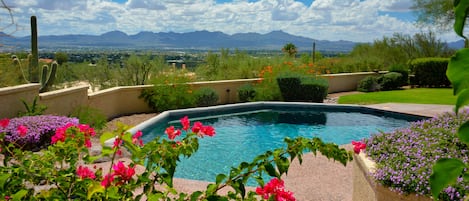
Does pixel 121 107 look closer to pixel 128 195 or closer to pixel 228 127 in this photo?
pixel 228 127

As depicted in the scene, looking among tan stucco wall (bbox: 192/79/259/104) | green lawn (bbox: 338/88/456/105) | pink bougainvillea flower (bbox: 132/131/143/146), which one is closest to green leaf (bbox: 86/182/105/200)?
pink bougainvillea flower (bbox: 132/131/143/146)

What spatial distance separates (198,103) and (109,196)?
448 inches

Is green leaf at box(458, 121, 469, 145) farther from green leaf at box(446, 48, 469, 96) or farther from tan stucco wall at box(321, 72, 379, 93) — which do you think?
tan stucco wall at box(321, 72, 379, 93)

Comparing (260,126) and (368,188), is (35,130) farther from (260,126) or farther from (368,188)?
(260,126)

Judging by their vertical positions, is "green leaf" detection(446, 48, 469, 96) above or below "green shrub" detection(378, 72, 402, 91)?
above

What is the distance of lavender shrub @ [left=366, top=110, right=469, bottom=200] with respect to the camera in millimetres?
3117

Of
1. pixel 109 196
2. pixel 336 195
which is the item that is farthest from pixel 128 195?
pixel 336 195

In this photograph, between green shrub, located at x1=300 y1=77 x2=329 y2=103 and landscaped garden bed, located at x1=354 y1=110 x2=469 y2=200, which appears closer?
landscaped garden bed, located at x1=354 y1=110 x2=469 y2=200

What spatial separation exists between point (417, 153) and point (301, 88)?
1083cm

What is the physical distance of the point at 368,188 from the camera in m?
3.82

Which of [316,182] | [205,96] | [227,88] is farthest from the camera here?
[227,88]

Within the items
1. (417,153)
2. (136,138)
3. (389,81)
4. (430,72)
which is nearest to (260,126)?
(417,153)

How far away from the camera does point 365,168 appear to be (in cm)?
369

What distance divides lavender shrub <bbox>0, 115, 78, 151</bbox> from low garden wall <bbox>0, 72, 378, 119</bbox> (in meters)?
0.96
